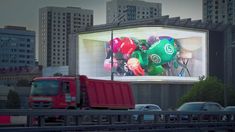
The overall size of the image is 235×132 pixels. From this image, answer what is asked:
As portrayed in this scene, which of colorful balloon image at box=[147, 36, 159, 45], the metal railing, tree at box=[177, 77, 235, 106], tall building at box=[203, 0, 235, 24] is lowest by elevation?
tree at box=[177, 77, 235, 106]

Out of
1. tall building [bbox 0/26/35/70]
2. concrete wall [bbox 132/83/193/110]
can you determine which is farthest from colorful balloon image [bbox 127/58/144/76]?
tall building [bbox 0/26/35/70]

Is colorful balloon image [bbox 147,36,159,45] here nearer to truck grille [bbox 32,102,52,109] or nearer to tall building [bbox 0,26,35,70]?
tall building [bbox 0,26,35,70]

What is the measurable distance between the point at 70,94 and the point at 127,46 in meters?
75.3

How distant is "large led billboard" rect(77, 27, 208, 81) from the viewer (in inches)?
4183

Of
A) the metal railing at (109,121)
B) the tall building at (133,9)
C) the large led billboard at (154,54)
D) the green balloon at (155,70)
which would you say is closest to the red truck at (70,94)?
the metal railing at (109,121)

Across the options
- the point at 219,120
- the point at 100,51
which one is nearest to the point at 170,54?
the point at 100,51

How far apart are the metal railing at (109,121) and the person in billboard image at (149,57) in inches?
3198

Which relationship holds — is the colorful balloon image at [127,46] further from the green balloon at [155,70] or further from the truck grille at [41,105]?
the truck grille at [41,105]

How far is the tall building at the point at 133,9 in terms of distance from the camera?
189 m

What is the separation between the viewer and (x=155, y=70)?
10644 centimetres

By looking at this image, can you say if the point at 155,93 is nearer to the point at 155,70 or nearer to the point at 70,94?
the point at 155,70

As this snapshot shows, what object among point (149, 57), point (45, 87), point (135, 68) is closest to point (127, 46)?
point (135, 68)

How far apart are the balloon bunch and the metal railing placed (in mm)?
81172

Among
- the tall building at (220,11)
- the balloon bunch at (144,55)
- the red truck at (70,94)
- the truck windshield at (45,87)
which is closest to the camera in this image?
the red truck at (70,94)
